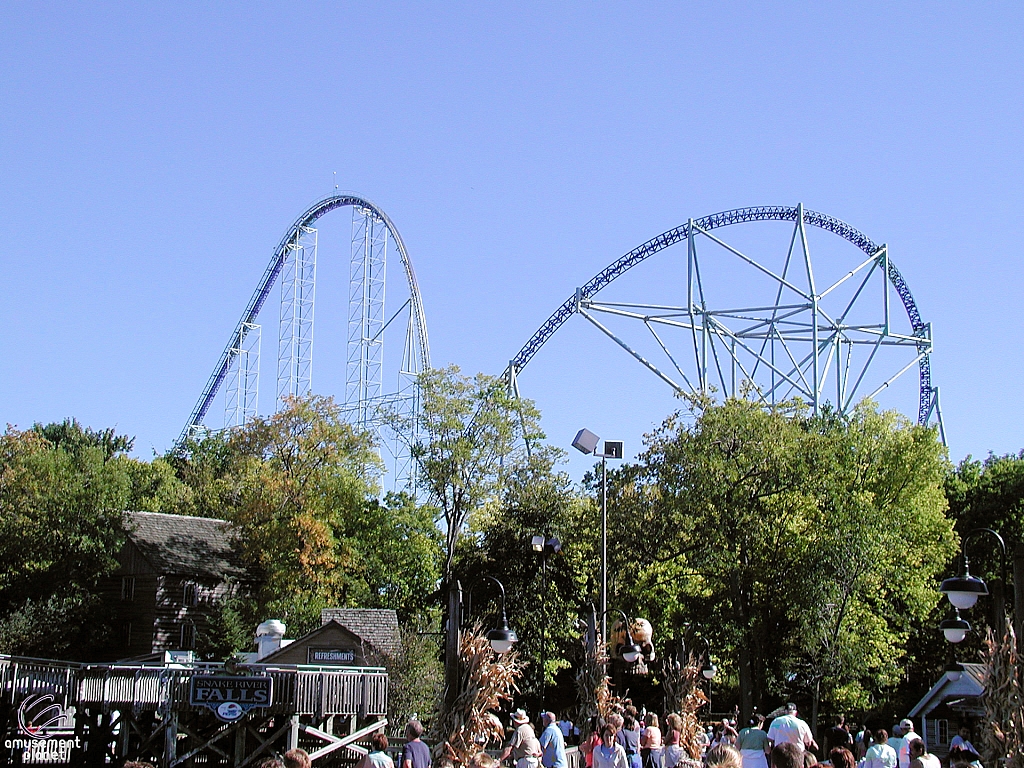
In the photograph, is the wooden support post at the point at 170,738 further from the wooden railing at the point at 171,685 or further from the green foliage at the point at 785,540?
the green foliage at the point at 785,540

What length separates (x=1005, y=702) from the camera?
8.71m

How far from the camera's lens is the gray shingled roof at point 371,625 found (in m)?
28.9

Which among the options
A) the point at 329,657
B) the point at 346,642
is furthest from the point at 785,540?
the point at 329,657

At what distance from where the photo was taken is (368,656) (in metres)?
29.0

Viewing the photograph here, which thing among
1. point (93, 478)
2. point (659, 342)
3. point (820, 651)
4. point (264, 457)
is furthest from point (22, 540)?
point (820, 651)

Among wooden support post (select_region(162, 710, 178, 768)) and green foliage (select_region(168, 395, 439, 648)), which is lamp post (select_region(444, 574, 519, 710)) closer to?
wooden support post (select_region(162, 710, 178, 768))

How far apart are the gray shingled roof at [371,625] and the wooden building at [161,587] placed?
9.79m

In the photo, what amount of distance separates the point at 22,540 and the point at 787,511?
24080 millimetres

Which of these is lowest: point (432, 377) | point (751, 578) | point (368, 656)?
point (368, 656)

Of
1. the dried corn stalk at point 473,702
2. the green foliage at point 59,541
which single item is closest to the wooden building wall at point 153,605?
the green foliage at point 59,541

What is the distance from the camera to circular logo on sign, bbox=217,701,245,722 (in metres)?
19.6

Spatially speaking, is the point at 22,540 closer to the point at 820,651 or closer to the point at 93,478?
the point at 93,478

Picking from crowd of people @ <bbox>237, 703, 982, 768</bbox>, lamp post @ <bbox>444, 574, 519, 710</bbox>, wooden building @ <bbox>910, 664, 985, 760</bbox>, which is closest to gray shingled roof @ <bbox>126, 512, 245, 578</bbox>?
wooden building @ <bbox>910, 664, 985, 760</bbox>

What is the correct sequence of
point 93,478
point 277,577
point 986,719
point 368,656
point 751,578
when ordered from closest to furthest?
point 986,719 < point 368,656 < point 751,578 < point 277,577 < point 93,478
